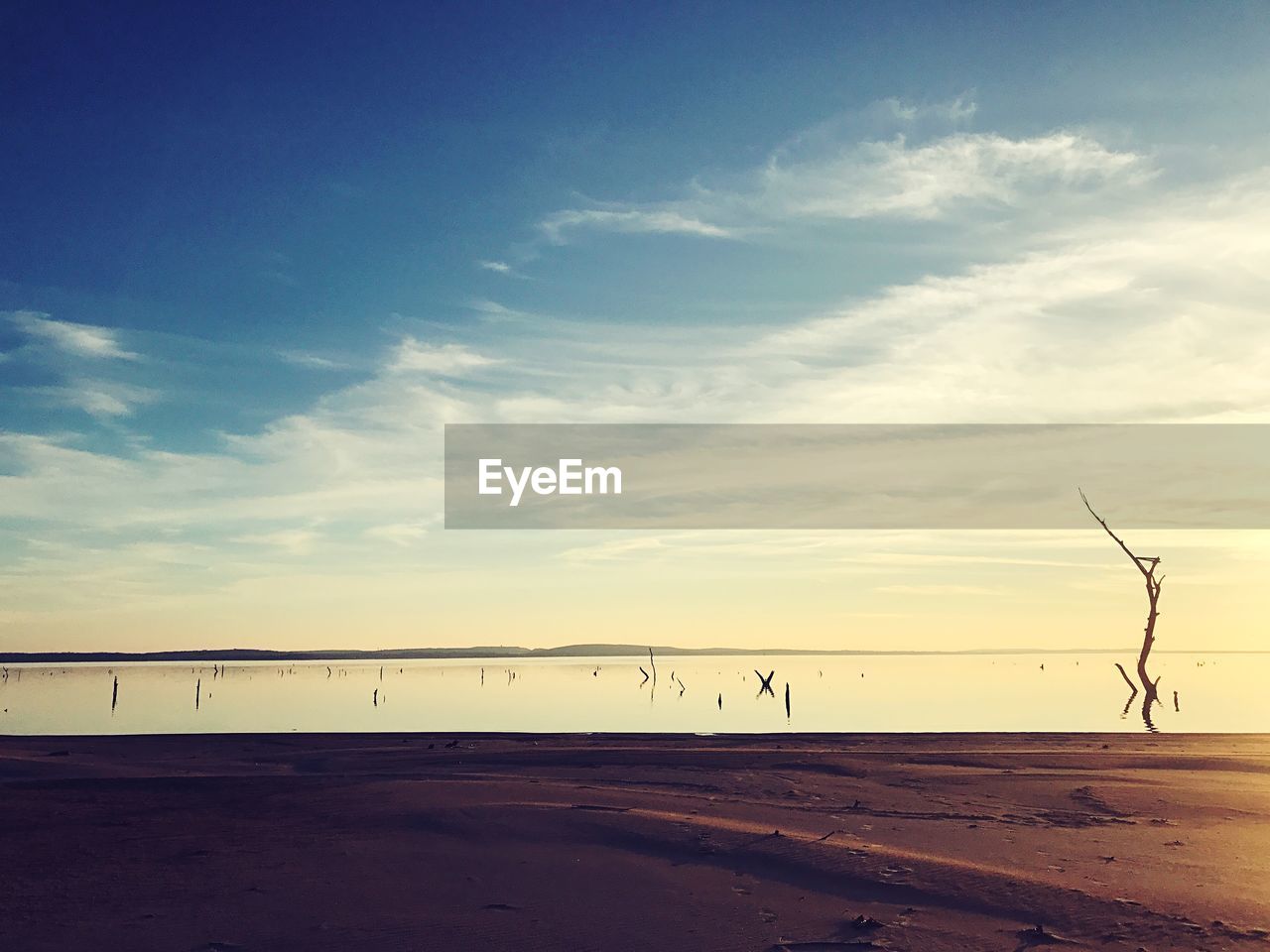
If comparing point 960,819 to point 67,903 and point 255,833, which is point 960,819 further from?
point 67,903

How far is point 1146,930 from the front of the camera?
10.6 metres

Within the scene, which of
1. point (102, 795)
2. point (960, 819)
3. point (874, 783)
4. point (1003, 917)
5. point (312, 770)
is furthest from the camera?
point (312, 770)

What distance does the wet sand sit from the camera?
10617 millimetres

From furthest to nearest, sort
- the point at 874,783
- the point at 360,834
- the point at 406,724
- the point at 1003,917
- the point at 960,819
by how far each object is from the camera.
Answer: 1. the point at 406,724
2. the point at 874,783
3. the point at 960,819
4. the point at 360,834
5. the point at 1003,917

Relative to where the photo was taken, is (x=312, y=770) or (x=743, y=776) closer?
(x=743, y=776)

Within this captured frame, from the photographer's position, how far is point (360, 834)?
14.9 meters

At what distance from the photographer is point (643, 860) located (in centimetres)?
1360

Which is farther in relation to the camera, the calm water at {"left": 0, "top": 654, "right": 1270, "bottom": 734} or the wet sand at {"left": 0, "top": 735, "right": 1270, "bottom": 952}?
the calm water at {"left": 0, "top": 654, "right": 1270, "bottom": 734}

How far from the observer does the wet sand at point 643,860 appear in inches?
418

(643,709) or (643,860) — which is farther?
(643,709)

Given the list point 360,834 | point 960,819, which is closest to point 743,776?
point 960,819

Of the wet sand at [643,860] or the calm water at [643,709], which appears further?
the calm water at [643,709]

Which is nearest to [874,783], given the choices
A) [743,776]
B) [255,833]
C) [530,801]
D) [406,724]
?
[743,776]

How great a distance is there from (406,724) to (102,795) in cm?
3774
